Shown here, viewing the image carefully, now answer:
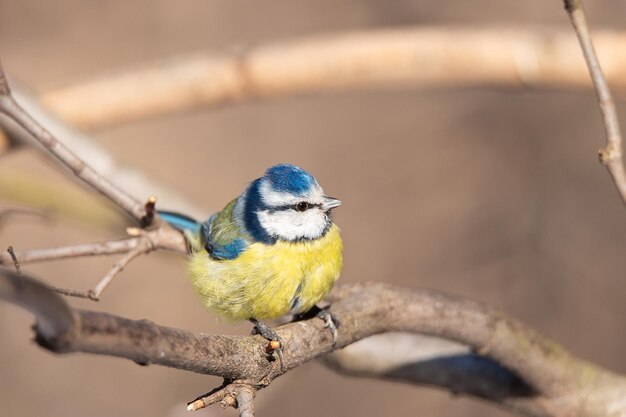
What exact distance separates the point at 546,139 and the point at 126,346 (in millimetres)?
4167

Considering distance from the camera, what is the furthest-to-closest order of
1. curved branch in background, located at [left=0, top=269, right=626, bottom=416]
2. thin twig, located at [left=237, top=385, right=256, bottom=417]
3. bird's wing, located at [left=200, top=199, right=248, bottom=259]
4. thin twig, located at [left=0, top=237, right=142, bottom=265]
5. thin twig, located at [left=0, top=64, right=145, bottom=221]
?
bird's wing, located at [left=200, top=199, right=248, bottom=259], thin twig, located at [left=0, top=64, right=145, bottom=221], thin twig, located at [left=0, top=237, right=142, bottom=265], curved branch in background, located at [left=0, top=269, right=626, bottom=416], thin twig, located at [left=237, top=385, right=256, bottom=417]

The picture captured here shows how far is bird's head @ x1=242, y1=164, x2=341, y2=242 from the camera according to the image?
2814 mm

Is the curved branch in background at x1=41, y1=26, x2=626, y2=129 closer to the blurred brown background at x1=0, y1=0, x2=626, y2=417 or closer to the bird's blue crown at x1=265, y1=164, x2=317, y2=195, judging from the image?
the blurred brown background at x1=0, y1=0, x2=626, y2=417

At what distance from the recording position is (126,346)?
1.56m

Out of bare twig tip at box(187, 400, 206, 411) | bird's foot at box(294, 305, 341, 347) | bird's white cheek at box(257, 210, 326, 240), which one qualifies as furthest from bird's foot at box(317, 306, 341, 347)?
bare twig tip at box(187, 400, 206, 411)

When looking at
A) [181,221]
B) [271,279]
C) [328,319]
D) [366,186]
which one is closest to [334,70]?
[181,221]

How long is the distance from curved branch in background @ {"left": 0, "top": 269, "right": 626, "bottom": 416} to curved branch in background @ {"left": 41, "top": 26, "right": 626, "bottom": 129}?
4.41ft

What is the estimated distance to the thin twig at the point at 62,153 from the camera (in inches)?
91.9

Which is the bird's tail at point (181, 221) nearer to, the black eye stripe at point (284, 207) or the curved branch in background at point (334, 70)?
the black eye stripe at point (284, 207)

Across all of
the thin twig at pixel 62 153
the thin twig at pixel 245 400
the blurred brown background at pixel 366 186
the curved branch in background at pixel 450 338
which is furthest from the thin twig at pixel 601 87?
the blurred brown background at pixel 366 186

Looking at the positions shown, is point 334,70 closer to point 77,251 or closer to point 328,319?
point 328,319

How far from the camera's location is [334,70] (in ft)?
12.7

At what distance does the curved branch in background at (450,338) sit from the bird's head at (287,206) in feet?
0.81

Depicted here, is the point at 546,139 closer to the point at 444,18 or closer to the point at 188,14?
the point at 444,18
